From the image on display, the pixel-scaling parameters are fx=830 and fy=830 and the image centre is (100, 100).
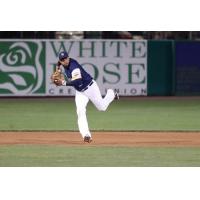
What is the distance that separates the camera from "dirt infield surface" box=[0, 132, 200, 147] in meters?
18.6

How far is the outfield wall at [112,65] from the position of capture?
3086 centimetres

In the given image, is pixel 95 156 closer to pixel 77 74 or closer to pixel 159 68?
pixel 77 74

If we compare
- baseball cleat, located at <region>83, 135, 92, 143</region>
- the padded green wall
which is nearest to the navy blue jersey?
baseball cleat, located at <region>83, 135, 92, 143</region>

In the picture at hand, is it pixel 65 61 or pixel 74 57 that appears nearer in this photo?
pixel 65 61

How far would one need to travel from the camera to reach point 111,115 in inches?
1025

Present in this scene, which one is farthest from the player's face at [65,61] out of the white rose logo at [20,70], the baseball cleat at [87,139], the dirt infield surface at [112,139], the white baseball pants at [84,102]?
the white rose logo at [20,70]

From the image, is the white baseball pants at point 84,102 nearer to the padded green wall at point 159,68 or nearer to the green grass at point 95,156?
the green grass at point 95,156

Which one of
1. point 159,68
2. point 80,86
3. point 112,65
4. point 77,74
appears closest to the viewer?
point 77,74

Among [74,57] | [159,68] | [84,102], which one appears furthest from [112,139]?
[159,68]

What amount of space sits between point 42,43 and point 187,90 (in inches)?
227

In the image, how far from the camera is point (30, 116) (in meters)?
25.3

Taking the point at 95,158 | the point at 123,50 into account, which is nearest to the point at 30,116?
the point at 123,50

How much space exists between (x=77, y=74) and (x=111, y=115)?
340 inches

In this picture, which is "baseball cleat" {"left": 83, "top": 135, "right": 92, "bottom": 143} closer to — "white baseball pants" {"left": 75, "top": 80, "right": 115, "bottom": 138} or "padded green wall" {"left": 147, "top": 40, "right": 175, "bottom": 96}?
"white baseball pants" {"left": 75, "top": 80, "right": 115, "bottom": 138}
